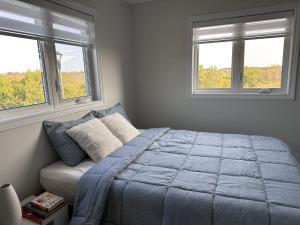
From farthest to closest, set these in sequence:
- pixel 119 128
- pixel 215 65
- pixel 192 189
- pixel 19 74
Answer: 1. pixel 215 65
2. pixel 119 128
3. pixel 19 74
4. pixel 192 189

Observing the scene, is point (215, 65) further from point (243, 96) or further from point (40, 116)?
point (40, 116)

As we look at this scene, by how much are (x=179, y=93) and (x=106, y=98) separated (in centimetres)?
111

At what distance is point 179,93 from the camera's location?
3.18 metres

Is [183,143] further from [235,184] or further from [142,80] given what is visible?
[142,80]

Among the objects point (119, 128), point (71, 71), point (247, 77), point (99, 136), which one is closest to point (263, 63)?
point (247, 77)

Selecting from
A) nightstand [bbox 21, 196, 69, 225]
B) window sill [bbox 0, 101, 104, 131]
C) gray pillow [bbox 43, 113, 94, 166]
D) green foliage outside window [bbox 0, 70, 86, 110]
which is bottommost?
nightstand [bbox 21, 196, 69, 225]

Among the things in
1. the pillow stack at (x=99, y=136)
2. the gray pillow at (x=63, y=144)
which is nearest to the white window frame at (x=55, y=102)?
the gray pillow at (x=63, y=144)

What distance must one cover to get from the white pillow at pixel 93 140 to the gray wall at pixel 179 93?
1460mm

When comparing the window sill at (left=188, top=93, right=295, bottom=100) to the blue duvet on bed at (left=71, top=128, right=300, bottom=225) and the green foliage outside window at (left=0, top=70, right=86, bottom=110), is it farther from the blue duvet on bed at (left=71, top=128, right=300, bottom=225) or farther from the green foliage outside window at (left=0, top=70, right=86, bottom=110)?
the green foliage outside window at (left=0, top=70, right=86, bottom=110)

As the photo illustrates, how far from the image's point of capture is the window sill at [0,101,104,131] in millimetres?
1576

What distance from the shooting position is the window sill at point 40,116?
1576 mm

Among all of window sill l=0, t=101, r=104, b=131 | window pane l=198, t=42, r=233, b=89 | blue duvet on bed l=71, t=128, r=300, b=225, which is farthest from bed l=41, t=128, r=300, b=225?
window pane l=198, t=42, r=233, b=89

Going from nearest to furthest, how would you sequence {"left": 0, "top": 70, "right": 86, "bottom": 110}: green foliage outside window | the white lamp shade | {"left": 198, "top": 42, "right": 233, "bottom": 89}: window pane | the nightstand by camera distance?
the white lamp shade, the nightstand, {"left": 0, "top": 70, "right": 86, "bottom": 110}: green foliage outside window, {"left": 198, "top": 42, "right": 233, "bottom": 89}: window pane

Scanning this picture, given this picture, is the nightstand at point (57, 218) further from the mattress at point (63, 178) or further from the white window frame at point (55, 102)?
the white window frame at point (55, 102)
